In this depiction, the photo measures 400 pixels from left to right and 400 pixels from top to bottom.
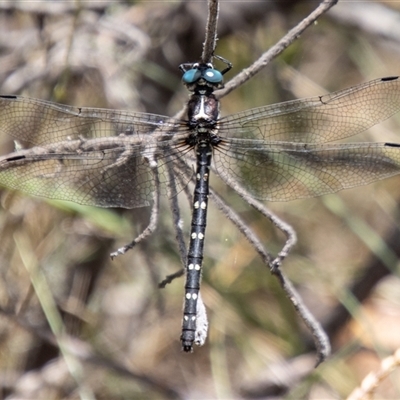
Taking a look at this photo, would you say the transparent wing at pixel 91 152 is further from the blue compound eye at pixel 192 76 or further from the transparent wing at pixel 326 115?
the transparent wing at pixel 326 115

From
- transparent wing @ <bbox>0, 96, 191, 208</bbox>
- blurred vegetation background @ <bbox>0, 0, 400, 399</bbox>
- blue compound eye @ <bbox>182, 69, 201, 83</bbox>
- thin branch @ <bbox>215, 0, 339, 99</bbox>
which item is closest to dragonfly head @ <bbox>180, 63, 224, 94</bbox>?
blue compound eye @ <bbox>182, 69, 201, 83</bbox>

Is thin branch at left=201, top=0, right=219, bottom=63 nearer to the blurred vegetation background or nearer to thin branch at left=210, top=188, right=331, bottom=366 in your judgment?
thin branch at left=210, top=188, right=331, bottom=366

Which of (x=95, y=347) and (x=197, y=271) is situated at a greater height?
(x=197, y=271)

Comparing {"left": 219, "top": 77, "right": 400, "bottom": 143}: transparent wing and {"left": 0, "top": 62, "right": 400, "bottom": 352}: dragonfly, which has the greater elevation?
{"left": 219, "top": 77, "right": 400, "bottom": 143}: transparent wing

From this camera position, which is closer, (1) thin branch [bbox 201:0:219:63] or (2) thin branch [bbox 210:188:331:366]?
(1) thin branch [bbox 201:0:219:63]

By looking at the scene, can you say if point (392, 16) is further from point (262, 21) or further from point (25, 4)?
point (25, 4)

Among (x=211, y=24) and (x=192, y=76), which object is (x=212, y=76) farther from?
(x=211, y=24)

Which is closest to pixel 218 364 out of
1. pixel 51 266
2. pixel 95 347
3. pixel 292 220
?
pixel 95 347

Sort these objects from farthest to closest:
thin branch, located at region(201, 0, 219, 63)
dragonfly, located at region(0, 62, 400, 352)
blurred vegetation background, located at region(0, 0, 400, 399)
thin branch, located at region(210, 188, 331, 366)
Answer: blurred vegetation background, located at region(0, 0, 400, 399)
dragonfly, located at region(0, 62, 400, 352)
thin branch, located at region(210, 188, 331, 366)
thin branch, located at region(201, 0, 219, 63)
